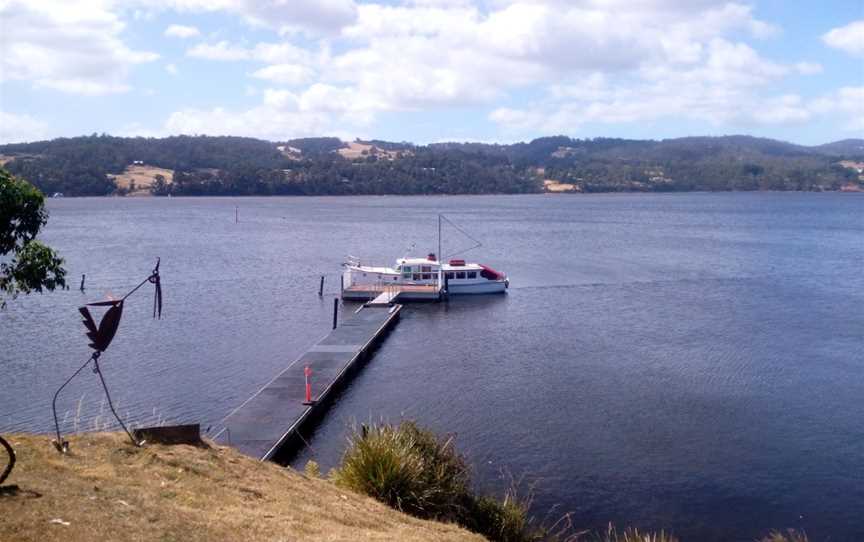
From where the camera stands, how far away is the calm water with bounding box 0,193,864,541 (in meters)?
21.0

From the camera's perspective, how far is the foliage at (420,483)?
14.2 metres

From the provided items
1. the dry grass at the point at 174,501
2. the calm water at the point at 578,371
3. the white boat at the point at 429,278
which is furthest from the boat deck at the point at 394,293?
the dry grass at the point at 174,501

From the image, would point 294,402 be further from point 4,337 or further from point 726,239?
point 726,239

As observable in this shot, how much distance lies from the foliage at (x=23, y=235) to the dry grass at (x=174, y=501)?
387 centimetres

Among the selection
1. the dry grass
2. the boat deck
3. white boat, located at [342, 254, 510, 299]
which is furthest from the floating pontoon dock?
white boat, located at [342, 254, 510, 299]

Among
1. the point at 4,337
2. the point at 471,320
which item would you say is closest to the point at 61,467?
the point at 4,337

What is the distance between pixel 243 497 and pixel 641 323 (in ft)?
109

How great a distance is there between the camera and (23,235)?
14.9 m

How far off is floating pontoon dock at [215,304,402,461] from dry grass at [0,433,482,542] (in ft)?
24.7

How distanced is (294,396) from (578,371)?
11.8 meters

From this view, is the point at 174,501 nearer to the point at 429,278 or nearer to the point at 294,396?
the point at 294,396

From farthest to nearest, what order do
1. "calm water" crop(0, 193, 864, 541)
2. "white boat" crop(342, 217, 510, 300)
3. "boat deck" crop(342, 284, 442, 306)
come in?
"white boat" crop(342, 217, 510, 300), "boat deck" crop(342, 284, 442, 306), "calm water" crop(0, 193, 864, 541)

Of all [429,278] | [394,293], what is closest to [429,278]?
[429,278]

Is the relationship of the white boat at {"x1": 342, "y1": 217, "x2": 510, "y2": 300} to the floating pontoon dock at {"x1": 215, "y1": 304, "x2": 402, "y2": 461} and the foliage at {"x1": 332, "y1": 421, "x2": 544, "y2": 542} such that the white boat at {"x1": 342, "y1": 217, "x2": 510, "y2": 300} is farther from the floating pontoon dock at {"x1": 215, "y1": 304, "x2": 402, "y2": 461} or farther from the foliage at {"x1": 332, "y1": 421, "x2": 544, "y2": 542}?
the foliage at {"x1": 332, "y1": 421, "x2": 544, "y2": 542}
